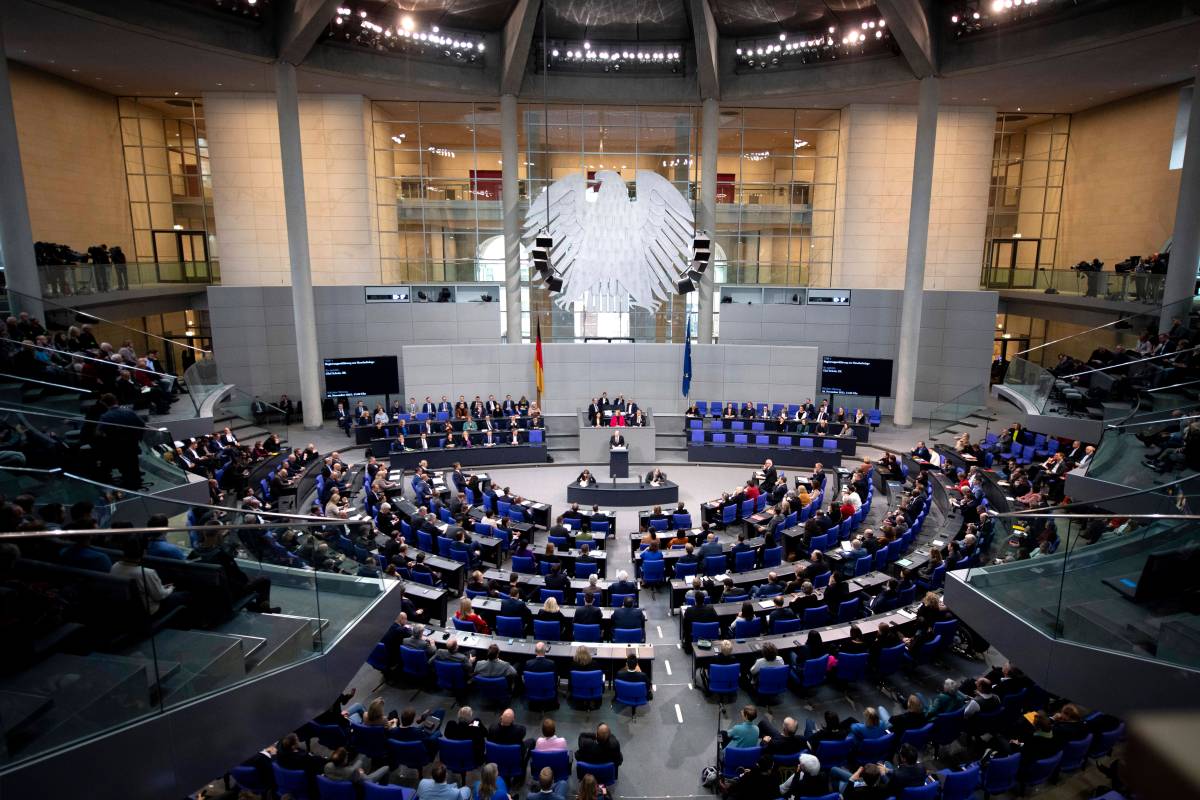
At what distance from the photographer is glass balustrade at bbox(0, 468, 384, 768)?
441 cm

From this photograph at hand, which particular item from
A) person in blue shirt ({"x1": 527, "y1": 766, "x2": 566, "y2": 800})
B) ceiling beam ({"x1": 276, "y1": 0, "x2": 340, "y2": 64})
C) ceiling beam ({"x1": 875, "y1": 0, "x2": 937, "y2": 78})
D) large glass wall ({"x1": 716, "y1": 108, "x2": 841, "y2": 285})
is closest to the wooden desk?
person in blue shirt ({"x1": 527, "y1": 766, "x2": 566, "y2": 800})

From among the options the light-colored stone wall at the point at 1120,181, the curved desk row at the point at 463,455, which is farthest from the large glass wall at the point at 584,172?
the light-colored stone wall at the point at 1120,181

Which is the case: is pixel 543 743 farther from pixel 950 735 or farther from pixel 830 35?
pixel 830 35

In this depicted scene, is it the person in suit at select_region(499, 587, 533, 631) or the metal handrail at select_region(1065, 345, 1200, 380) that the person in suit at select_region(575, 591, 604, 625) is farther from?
the metal handrail at select_region(1065, 345, 1200, 380)

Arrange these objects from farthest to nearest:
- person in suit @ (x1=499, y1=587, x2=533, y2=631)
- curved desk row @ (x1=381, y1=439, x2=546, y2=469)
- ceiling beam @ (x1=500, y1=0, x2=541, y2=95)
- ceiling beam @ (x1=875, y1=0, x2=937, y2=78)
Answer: ceiling beam @ (x1=500, y1=0, x2=541, y2=95)
curved desk row @ (x1=381, y1=439, x2=546, y2=469)
ceiling beam @ (x1=875, y1=0, x2=937, y2=78)
person in suit @ (x1=499, y1=587, x2=533, y2=631)

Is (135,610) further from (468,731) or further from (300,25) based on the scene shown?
(300,25)

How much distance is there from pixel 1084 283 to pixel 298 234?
75.4ft

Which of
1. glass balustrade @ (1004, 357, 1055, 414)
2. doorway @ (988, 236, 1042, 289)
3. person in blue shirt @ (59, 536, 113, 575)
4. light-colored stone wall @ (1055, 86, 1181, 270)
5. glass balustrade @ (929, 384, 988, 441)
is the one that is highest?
light-colored stone wall @ (1055, 86, 1181, 270)

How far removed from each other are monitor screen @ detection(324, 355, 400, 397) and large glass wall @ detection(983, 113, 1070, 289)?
71.0 feet

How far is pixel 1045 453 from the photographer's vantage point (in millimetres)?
17734

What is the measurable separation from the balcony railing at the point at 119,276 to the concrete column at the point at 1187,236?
25247 millimetres

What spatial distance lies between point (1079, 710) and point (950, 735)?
1.31 metres

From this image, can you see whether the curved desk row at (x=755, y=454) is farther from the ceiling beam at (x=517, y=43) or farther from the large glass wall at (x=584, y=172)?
the ceiling beam at (x=517, y=43)

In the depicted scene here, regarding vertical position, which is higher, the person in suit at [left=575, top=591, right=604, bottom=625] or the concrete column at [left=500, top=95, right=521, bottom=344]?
the concrete column at [left=500, top=95, right=521, bottom=344]
